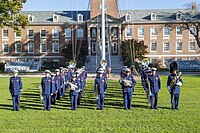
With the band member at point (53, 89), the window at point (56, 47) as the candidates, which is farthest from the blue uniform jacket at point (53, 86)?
the window at point (56, 47)

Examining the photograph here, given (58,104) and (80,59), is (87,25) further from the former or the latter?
(58,104)

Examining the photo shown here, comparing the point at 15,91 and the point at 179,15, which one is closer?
the point at 15,91

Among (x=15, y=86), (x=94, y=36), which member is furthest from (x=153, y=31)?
(x=15, y=86)

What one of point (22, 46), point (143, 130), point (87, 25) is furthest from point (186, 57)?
point (143, 130)

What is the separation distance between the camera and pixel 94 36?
1927 inches

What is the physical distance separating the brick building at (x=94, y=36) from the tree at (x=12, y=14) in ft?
52.6

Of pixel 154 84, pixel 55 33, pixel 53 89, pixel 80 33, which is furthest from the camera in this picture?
pixel 55 33

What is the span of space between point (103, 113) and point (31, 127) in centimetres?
295

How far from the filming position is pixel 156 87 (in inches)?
478

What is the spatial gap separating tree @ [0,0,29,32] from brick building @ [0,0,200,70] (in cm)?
1603

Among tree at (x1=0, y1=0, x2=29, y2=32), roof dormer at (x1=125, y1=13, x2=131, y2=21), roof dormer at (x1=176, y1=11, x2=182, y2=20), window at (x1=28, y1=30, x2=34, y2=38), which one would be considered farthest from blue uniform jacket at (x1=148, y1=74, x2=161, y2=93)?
window at (x1=28, y1=30, x2=34, y2=38)

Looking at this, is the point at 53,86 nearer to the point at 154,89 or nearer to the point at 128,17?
the point at 154,89

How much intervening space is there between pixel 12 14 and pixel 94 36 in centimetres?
1815

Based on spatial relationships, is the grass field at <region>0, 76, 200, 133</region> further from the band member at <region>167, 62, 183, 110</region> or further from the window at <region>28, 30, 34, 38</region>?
the window at <region>28, 30, 34, 38</region>
